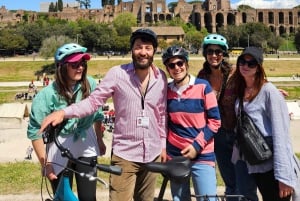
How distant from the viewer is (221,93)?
4781 mm

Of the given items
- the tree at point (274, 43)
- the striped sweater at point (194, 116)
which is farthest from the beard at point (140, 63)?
the tree at point (274, 43)

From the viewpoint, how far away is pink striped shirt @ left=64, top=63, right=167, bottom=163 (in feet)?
13.4

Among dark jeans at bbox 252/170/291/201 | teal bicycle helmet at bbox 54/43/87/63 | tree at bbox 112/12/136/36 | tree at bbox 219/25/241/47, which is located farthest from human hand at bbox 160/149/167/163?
tree at bbox 219/25/241/47

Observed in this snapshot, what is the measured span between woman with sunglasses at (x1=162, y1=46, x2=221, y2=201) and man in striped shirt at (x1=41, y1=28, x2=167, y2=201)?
14cm

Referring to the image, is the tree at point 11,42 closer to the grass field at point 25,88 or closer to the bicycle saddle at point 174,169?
the grass field at point 25,88

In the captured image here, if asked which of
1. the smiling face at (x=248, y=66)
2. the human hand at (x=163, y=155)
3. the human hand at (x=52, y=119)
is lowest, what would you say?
the human hand at (x=163, y=155)

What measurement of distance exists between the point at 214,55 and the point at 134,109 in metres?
1.30

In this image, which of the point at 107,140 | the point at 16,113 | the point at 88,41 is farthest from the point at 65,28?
the point at 107,140

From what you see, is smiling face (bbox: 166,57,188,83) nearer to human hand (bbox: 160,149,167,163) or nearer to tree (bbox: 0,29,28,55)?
human hand (bbox: 160,149,167,163)

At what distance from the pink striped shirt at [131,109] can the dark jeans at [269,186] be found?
3.27 feet

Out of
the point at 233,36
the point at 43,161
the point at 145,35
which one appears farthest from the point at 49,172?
the point at 233,36

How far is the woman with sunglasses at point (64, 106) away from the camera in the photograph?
408 cm

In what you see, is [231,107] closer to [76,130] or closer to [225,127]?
[225,127]

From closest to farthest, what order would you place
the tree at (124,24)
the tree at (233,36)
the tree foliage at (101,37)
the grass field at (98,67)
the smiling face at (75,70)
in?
the smiling face at (75,70) < the grass field at (98,67) < the tree foliage at (101,37) < the tree at (124,24) < the tree at (233,36)
